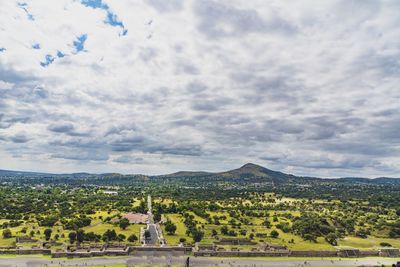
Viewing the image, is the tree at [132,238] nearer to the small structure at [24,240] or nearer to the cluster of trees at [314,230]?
the small structure at [24,240]

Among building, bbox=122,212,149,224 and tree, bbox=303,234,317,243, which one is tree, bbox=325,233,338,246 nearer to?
tree, bbox=303,234,317,243

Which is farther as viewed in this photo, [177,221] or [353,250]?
[177,221]

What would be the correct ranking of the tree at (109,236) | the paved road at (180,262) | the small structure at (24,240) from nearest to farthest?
the paved road at (180,262) → the small structure at (24,240) → the tree at (109,236)

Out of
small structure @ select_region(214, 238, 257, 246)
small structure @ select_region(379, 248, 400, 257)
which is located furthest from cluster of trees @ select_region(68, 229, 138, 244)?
small structure @ select_region(379, 248, 400, 257)

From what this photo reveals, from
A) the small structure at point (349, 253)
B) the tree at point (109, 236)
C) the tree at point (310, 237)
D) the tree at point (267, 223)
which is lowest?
the small structure at point (349, 253)

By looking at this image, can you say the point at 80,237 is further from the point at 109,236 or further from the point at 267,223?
the point at 267,223

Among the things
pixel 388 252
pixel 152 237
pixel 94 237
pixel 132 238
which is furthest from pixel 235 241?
pixel 388 252

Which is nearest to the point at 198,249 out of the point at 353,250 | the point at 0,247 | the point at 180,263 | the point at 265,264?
the point at 180,263

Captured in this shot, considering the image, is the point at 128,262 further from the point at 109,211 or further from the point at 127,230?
the point at 109,211

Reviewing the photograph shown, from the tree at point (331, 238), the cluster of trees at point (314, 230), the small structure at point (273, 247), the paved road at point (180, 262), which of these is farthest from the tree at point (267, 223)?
the paved road at point (180, 262)
